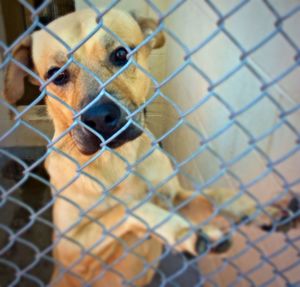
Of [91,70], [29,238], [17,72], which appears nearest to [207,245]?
[91,70]

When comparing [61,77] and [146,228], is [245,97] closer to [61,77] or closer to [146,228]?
[146,228]

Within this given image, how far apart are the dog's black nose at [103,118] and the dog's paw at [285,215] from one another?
0.58m

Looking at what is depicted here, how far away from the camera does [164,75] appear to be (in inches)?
105

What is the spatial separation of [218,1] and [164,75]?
1211 millimetres

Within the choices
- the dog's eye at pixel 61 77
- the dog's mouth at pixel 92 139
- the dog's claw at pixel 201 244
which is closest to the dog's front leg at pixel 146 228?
the dog's claw at pixel 201 244

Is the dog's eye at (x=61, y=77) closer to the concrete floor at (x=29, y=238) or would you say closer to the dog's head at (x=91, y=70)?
the dog's head at (x=91, y=70)

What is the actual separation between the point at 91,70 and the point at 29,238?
1519 millimetres

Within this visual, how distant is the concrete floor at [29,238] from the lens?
204 cm

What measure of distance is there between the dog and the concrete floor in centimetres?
24

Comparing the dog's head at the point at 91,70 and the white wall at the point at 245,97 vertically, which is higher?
the dog's head at the point at 91,70

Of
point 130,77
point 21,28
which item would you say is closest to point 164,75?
point 130,77

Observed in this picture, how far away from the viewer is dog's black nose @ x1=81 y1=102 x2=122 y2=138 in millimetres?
1130

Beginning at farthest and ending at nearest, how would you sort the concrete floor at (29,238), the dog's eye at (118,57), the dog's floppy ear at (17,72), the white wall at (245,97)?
1. the concrete floor at (29,238)
2. the dog's floppy ear at (17,72)
3. the dog's eye at (118,57)
4. the white wall at (245,97)

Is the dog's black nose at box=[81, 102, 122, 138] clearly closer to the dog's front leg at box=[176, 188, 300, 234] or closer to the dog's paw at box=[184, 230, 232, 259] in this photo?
the dog's front leg at box=[176, 188, 300, 234]
